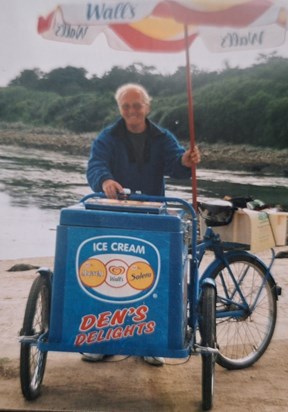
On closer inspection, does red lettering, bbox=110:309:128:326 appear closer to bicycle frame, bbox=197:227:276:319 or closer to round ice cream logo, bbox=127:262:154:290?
round ice cream logo, bbox=127:262:154:290

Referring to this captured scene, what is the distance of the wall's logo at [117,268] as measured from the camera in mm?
2068

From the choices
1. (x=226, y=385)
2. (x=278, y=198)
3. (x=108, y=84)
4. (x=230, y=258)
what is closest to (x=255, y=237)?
(x=230, y=258)

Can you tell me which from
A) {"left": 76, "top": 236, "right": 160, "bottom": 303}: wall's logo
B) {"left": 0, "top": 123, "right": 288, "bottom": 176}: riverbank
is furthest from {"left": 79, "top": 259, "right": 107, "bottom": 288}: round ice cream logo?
{"left": 0, "top": 123, "right": 288, "bottom": 176}: riverbank

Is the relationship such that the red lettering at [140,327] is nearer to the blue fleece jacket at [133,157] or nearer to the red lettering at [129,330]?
the red lettering at [129,330]

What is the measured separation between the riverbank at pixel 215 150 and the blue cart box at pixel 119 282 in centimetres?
1832

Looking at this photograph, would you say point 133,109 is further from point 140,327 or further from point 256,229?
point 140,327

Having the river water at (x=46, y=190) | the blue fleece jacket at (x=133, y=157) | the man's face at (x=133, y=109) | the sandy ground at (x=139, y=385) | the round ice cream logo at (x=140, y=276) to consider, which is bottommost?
the river water at (x=46, y=190)

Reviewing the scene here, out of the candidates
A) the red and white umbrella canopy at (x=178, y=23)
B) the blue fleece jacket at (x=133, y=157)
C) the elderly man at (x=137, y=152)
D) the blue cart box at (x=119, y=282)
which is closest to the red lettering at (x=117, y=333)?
the blue cart box at (x=119, y=282)

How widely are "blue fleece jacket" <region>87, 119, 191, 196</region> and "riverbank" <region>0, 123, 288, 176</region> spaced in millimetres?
17586

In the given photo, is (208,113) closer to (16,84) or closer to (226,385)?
(16,84)

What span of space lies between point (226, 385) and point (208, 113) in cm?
1772

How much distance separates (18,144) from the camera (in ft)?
80.3

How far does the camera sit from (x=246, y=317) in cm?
276

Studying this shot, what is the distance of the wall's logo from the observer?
207cm
